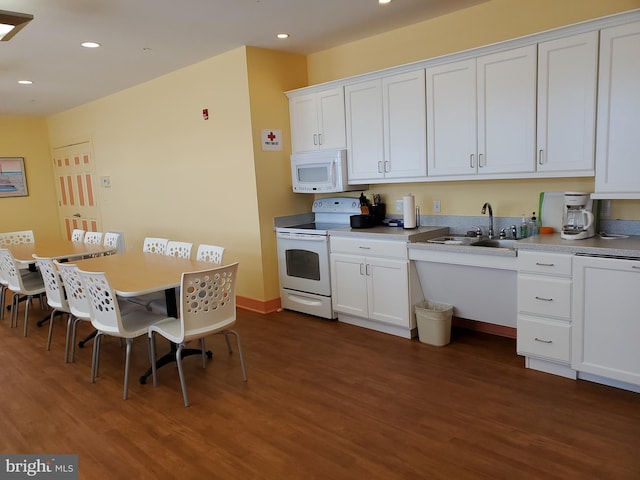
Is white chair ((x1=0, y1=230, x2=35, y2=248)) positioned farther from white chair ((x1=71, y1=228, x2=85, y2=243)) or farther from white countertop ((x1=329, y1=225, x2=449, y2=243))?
white countertop ((x1=329, y1=225, x2=449, y2=243))

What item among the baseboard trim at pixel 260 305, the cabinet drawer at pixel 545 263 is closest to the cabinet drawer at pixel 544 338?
the cabinet drawer at pixel 545 263

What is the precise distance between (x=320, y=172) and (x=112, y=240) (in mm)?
2463

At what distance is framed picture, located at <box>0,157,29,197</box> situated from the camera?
7.68 meters

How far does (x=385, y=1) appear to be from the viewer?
3.51m

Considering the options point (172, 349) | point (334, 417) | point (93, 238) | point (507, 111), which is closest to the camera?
point (334, 417)

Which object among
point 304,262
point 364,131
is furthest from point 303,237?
point 364,131

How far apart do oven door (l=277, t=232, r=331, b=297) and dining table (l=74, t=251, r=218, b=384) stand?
112 centimetres

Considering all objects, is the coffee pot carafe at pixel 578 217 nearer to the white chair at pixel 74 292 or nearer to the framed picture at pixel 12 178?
the white chair at pixel 74 292

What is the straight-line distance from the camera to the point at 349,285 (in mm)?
4219

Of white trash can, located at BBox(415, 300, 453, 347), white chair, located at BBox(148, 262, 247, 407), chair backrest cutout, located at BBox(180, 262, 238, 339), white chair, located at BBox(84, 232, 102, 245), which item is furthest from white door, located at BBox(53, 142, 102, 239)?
white trash can, located at BBox(415, 300, 453, 347)

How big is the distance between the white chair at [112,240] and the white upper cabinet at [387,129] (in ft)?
8.70

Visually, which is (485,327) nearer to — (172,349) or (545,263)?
(545,263)

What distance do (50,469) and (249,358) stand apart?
1.54 metres

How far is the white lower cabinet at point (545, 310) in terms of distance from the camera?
290 centimetres
